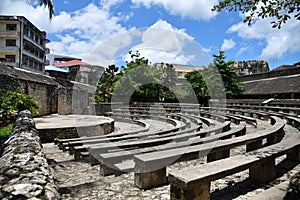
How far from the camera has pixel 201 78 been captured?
2681 cm

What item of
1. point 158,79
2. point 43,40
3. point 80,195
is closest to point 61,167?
point 80,195

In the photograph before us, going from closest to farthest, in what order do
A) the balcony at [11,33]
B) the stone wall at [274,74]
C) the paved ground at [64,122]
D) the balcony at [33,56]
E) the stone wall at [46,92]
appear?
the paved ground at [64,122]
the stone wall at [46,92]
the stone wall at [274,74]
the balcony at [11,33]
the balcony at [33,56]

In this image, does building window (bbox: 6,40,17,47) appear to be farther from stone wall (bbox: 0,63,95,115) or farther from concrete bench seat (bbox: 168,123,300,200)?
concrete bench seat (bbox: 168,123,300,200)

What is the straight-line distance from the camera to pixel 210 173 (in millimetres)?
2252

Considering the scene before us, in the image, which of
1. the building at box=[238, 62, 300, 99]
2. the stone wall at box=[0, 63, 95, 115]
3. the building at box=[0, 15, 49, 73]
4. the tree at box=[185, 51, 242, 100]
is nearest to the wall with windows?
the building at box=[0, 15, 49, 73]

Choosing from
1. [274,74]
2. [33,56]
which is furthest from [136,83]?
[33,56]

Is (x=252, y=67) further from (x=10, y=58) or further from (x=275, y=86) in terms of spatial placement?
(x=10, y=58)

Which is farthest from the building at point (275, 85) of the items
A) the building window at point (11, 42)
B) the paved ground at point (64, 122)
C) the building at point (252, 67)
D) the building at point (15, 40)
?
the building window at point (11, 42)

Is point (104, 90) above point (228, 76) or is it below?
below

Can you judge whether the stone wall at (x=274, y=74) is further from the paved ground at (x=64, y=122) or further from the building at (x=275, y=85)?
the paved ground at (x=64, y=122)

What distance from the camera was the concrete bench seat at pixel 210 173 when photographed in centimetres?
215

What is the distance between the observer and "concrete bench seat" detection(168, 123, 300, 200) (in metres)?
2.15

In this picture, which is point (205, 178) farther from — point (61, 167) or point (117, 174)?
point (61, 167)

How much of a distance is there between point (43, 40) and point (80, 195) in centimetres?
4213
